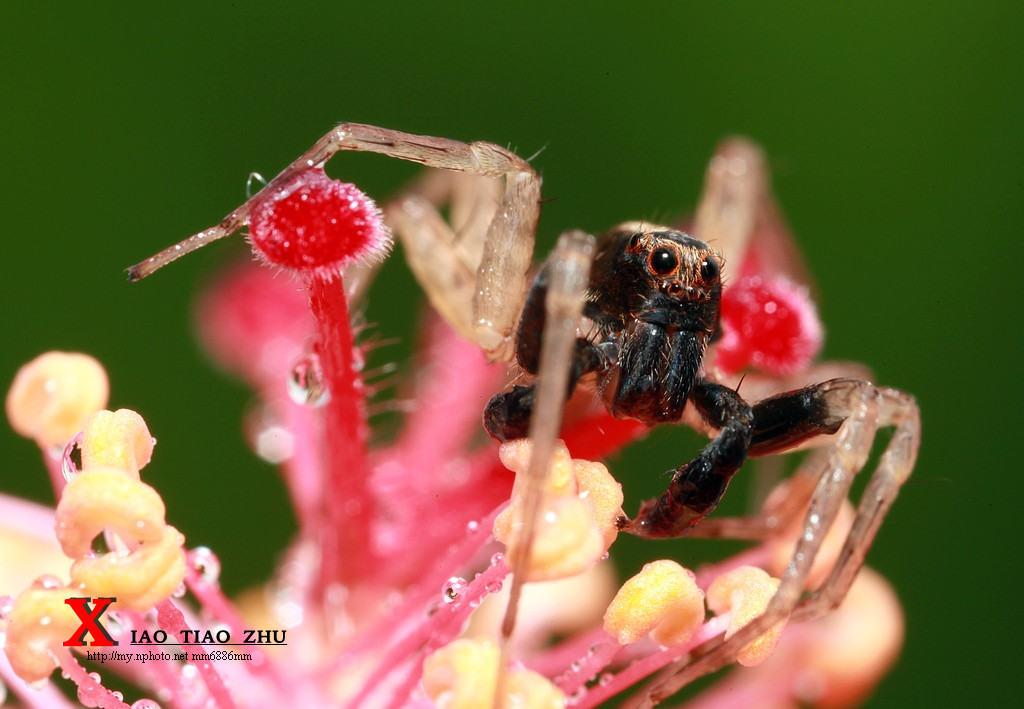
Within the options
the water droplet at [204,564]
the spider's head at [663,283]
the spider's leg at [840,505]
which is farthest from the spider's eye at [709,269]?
the water droplet at [204,564]

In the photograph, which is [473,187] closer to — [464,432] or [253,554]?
[464,432]

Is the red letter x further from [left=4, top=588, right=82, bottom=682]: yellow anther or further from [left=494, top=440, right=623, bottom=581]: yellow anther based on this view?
[left=494, top=440, right=623, bottom=581]: yellow anther

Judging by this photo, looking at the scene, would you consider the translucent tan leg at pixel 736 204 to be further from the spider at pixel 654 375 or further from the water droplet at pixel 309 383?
the water droplet at pixel 309 383

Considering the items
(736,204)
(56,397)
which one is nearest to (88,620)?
(56,397)

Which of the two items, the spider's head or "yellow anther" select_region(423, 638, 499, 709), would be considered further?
the spider's head

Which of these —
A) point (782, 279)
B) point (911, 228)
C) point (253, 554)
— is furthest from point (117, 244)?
point (911, 228)

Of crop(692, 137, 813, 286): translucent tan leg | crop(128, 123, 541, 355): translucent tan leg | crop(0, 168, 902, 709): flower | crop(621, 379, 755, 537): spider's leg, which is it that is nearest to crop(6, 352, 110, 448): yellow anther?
crop(0, 168, 902, 709): flower
